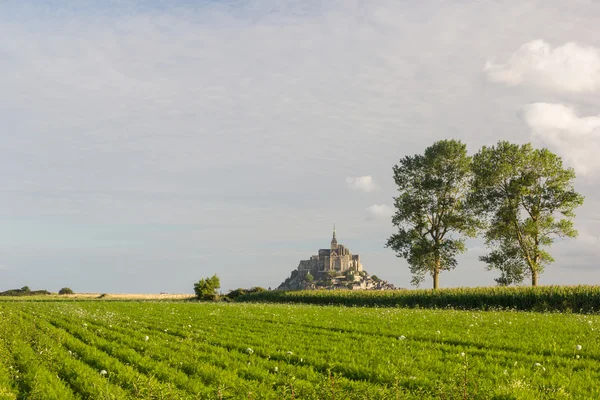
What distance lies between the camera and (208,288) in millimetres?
84250

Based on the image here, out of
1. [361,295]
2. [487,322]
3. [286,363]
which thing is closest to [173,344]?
[286,363]

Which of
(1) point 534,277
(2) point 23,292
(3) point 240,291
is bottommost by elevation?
(2) point 23,292

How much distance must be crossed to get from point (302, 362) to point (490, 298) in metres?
37.7

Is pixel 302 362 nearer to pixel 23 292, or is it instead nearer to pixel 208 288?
pixel 208 288

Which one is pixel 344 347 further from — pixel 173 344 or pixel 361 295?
pixel 361 295

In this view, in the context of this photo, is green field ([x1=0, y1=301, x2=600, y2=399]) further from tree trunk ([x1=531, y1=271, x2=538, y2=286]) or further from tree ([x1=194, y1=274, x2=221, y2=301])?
tree ([x1=194, y1=274, x2=221, y2=301])

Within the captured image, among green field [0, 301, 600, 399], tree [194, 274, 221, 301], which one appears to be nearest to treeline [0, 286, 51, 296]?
tree [194, 274, 221, 301]

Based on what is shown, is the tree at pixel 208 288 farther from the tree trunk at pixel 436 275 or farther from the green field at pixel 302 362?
the green field at pixel 302 362

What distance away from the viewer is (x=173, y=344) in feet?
51.0

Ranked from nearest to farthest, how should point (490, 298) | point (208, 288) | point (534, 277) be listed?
point (490, 298), point (534, 277), point (208, 288)

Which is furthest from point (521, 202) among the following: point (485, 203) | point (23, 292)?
point (23, 292)

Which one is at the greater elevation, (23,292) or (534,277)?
(534,277)

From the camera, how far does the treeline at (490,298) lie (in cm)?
4038

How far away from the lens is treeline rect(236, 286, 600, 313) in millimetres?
40375
